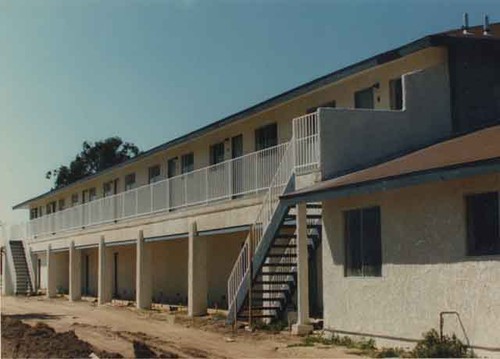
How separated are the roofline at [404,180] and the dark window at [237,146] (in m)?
9.33

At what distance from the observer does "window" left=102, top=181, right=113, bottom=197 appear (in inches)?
1635

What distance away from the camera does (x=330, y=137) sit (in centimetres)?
1798

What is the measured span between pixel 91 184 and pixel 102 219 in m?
9.93

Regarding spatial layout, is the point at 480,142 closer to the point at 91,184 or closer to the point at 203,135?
the point at 203,135

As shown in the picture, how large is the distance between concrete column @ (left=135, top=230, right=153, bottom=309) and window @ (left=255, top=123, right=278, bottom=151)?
706cm

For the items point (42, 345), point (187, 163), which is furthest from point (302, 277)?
point (187, 163)

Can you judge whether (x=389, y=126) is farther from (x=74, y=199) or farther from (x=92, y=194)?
(x=74, y=199)

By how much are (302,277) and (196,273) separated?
7.96 m

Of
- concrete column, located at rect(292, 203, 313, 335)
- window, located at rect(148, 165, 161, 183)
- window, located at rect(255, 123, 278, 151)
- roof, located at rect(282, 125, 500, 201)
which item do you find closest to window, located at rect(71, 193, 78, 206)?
window, located at rect(148, 165, 161, 183)

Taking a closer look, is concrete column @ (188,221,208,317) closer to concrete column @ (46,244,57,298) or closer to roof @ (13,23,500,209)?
roof @ (13,23,500,209)

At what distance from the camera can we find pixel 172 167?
32781 mm

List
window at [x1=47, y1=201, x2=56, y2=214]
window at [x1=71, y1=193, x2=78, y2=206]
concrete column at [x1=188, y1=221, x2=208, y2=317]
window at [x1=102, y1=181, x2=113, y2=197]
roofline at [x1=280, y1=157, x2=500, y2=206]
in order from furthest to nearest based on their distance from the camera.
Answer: window at [x1=47, y1=201, x2=56, y2=214]
window at [x1=71, y1=193, x2=78, y2=206]
window at [x1=102, y1=181, x2=113, y2=197]
concrete column at [x1=188, y1=221, x2=208, y2=317]
roofline at [x1=280, y1=157, x2=500, y2=206]

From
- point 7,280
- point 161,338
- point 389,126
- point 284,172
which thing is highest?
point 389,126

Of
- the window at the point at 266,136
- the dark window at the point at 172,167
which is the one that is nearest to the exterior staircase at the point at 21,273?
the dark window at the point at 172,167
